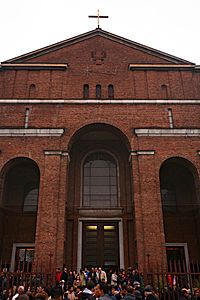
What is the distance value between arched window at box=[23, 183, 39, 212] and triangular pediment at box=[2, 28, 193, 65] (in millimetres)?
8516

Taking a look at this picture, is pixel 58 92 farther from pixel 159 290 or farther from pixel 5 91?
pixel 159 290

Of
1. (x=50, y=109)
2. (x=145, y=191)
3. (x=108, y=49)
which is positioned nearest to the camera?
(x=145, y=191)

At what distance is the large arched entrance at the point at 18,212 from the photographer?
59.1 ft

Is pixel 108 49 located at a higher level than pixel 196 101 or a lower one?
higher

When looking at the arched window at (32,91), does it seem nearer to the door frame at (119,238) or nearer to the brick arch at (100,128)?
the brick arch at (100,128)

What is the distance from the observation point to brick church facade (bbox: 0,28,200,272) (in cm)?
1712

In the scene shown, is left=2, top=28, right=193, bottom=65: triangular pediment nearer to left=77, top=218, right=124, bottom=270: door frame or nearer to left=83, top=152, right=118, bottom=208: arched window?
left=83, top=152, right=118, bottom=208: arched window

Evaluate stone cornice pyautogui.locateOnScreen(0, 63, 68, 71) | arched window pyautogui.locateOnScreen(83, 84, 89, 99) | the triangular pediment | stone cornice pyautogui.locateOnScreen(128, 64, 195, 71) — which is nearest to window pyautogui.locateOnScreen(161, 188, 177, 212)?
arched window pyautogui.locateOnScreen(83, 84, 89, 99)

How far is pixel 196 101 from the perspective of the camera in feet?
65.2

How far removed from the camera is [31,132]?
1861 centimetres

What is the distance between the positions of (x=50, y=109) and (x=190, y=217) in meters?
10.6

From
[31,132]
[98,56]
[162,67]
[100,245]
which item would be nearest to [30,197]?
[31,132]

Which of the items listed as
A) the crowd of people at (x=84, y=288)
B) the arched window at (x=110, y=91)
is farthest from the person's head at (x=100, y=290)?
the arched window at (x=110, y=91)

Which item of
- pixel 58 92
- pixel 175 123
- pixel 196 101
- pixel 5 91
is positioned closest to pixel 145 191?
pixel 175 123
